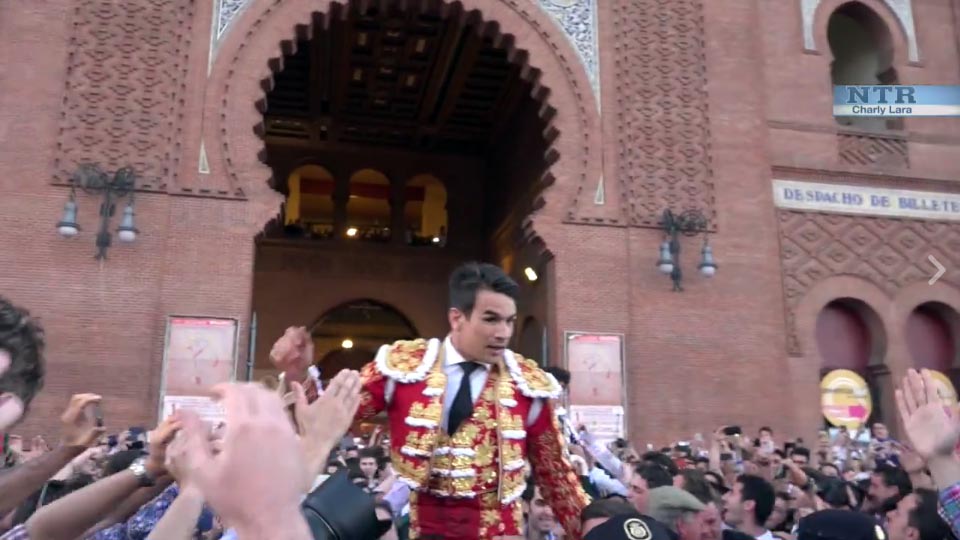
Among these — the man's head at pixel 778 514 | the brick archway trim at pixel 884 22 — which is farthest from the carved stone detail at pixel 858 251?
the man's head at pixel 778 514

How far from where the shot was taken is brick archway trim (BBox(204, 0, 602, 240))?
11500 mm

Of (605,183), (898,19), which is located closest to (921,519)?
(605,183)

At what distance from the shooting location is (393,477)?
143 inches

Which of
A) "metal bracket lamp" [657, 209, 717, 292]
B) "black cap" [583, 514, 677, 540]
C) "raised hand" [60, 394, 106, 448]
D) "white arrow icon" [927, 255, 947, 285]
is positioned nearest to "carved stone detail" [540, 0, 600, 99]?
"metal bracket lamp" [657, 209, 717, 292]

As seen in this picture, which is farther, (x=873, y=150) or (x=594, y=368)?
(x=873, y=150)

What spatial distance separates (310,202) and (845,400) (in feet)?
37.4

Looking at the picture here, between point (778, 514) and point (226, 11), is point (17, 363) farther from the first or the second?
point (226, 11)

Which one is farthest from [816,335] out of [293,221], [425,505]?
[425,505]

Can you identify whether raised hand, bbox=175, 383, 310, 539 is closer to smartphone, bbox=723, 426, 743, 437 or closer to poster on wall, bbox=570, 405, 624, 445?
smartphone, bbox=723, 426, 743, 437

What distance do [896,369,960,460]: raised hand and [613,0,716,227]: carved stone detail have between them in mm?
10456

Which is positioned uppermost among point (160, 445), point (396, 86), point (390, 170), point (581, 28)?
point (396, 86)

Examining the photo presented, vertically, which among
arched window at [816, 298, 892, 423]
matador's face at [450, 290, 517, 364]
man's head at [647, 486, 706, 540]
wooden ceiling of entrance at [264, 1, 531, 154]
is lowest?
man's head at [647, 486, 706, 540]

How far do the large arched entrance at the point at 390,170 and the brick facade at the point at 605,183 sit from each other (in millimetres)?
2975

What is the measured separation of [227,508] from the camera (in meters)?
1.00
